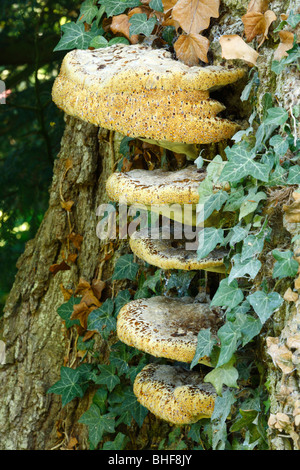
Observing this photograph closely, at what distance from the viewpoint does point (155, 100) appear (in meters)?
1.72

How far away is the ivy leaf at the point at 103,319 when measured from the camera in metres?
2.68

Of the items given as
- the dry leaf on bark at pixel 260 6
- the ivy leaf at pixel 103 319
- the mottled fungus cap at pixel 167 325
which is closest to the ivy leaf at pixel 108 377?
the ivy leaf at pixel 103 319

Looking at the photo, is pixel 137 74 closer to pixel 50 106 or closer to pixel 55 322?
pixel 55 322

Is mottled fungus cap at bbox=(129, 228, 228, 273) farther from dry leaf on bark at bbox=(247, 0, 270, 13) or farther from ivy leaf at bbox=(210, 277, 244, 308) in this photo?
dry leaf on bark at bbox=(247, 0, 270, 13)

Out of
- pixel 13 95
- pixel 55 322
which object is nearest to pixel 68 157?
pixel 55 322

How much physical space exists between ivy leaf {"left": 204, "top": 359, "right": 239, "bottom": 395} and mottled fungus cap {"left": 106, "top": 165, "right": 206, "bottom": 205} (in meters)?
0.51

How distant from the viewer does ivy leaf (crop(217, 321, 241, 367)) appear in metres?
1.67

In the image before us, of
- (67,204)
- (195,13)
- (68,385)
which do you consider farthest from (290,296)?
(67,204)

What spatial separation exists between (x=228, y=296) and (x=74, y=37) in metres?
1.30

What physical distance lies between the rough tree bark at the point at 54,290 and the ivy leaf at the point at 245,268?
49.1 inches

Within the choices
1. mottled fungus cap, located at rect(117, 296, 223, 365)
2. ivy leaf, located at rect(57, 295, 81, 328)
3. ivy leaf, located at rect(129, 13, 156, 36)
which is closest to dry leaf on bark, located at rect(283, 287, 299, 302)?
mottled fungus cap, located at rect(117, 296, 223, 365)

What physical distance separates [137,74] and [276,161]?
0.49 metres

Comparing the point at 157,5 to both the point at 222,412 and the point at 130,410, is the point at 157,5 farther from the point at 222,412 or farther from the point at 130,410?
the point at 130,410

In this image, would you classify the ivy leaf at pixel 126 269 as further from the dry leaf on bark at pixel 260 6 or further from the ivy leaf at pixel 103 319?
the dry leaf on bark at pixel 260 6
